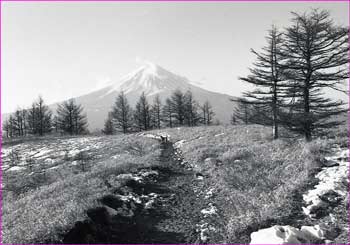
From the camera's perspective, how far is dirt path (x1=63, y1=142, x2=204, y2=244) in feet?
22.8

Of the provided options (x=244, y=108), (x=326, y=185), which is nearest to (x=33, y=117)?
(x=244, y=108)

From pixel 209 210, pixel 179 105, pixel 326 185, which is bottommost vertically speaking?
pixel 209 210

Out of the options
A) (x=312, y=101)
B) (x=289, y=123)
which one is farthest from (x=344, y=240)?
(x=312, y=101)

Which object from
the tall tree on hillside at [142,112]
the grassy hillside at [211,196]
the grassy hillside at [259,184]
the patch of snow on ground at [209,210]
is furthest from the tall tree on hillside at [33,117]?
the patch of snow on ground at [209,210]

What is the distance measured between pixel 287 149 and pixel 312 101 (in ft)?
17.5

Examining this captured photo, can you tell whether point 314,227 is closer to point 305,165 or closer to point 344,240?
point 344,240

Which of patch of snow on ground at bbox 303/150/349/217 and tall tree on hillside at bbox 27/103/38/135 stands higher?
tall tree on hillside at bbox 27/103/38/135

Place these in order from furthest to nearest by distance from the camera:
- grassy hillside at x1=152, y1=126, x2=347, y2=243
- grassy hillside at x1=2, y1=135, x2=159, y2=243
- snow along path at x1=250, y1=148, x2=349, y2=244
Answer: grassy hillside at x1=152, y1=126, x2=347, y2=243 → grassy hillside at x1=2, y1=135, x2=159, y2=243 → snow along path at x1=250, y1=148, x2=349, y2=244

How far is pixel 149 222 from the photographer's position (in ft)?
26.9

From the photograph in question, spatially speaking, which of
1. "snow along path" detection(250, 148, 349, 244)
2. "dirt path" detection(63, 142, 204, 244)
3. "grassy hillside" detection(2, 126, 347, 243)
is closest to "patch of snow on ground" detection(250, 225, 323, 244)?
"snow along path" detection(250, 148, 349, 244)

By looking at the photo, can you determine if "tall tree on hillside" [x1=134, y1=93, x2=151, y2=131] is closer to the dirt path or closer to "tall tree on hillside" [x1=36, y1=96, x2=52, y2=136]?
"tall tree on hillside" [x1=36, y1=96, x2=52, y2=136]

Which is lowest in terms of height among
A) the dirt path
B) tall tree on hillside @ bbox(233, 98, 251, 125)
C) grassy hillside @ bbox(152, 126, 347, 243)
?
the dirt path

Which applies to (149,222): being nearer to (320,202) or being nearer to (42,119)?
(320,202)

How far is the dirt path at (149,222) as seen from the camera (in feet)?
22.8
